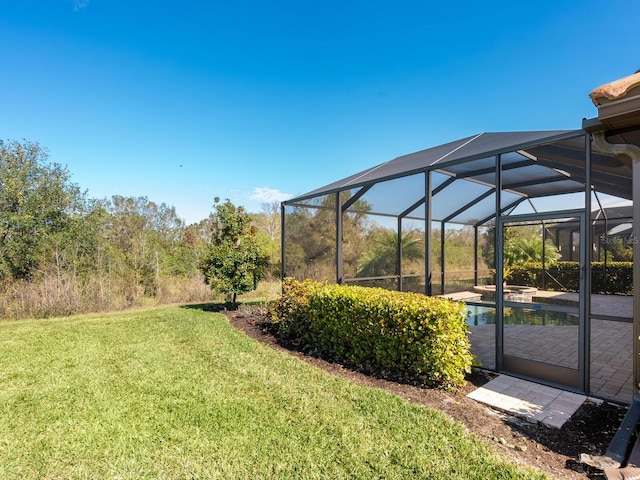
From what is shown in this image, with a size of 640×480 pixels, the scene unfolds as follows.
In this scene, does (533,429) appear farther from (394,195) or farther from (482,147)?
(394,195)

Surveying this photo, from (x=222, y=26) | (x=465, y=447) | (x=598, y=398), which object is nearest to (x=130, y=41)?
(x=222, y=26)

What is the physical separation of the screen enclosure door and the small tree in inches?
237

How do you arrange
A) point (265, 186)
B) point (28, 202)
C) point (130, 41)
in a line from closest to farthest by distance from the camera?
point (130, 41) < point (28, 202) < point (265, 186)

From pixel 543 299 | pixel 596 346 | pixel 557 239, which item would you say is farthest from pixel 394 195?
pixel 596 346

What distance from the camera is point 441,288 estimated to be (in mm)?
7672

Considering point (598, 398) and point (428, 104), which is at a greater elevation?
point (428, 104)

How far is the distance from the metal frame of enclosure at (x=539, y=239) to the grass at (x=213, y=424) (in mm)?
2057

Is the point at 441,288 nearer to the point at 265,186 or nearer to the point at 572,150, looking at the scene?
the point at 572,150

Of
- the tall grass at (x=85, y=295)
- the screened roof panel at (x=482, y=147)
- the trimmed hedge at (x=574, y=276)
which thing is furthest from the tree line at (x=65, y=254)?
the trimmed hedge at (x=574, y=276)

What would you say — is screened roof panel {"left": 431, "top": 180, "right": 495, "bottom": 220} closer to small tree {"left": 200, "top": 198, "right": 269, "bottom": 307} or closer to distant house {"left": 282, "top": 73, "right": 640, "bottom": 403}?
distant house {"left": 282, "top": 73, "right": 640, "bottom": 403}

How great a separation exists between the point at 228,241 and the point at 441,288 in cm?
579

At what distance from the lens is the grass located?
221cm

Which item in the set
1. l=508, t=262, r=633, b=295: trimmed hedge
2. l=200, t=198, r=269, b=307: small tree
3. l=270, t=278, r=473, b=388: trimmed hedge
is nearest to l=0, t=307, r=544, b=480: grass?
l=270, t=278, r=473, b=388: trimmed hedge

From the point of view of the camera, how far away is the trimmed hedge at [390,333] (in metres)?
3.54
